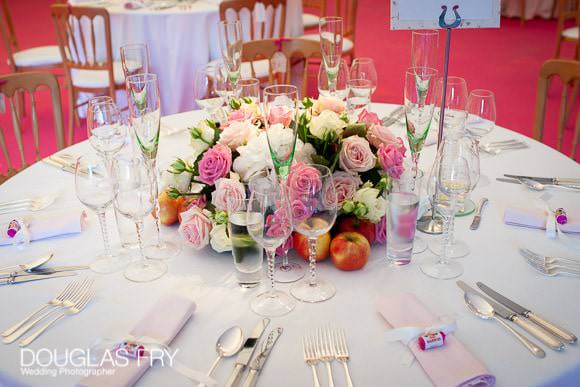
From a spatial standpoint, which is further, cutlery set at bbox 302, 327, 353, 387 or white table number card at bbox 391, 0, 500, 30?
white table number card at bbox 391, 0, 500, 30

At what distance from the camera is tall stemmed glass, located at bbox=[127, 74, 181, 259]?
1.41 metres

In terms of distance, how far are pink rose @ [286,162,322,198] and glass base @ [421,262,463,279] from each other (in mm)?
329

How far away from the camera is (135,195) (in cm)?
128

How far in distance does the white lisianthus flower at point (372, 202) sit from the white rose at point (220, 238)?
0.29 meters

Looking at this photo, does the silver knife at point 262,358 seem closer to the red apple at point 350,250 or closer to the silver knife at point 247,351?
the silver knife at point 247,351

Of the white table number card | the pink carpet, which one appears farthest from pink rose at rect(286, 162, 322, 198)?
the pink carpet

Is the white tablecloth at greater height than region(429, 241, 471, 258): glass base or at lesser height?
greater

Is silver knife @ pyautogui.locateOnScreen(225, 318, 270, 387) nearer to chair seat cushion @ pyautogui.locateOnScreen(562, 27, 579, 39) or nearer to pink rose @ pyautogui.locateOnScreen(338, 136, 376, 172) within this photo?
pink rose @ pyautogui.locateOnScreen(338, 136, 376, 172)

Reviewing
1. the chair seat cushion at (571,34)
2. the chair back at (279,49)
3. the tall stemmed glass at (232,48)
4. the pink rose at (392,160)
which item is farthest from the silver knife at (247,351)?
the chair seat cushion at (571,34)

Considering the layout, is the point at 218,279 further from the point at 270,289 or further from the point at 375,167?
the point at 375,167

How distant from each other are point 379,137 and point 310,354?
564 millimetres

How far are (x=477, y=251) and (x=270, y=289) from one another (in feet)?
1.61

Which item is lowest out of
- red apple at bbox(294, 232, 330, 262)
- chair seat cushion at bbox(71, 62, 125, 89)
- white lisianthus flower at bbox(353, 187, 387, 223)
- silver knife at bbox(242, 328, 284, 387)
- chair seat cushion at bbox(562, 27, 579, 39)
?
silver knife at bbox(242, 328, 284, 387)

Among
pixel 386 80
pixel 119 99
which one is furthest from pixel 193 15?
pixel 386 80
